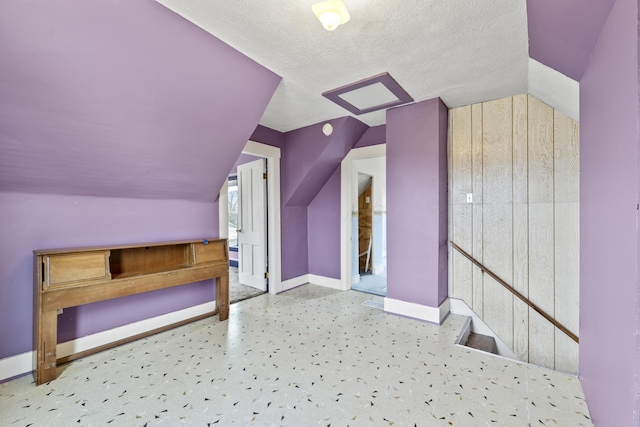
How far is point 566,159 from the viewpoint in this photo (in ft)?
8.35

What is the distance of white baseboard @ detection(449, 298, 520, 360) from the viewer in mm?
2869

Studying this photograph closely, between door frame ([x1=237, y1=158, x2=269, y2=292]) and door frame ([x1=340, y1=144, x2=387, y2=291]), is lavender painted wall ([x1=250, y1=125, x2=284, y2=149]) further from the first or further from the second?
door frame ([x1=340, y1=144, x2=387, y2=291])

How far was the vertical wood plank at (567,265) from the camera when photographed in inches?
98.9

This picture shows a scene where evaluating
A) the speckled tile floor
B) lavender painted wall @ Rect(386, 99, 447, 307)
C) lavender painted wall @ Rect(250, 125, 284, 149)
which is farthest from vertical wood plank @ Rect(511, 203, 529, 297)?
lavender painted wall @ Rect(250, 125, 284, 149)

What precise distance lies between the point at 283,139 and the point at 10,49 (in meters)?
2.89

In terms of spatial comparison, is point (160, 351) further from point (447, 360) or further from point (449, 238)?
point (449, 238)

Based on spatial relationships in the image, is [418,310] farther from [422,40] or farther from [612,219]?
[422,40]

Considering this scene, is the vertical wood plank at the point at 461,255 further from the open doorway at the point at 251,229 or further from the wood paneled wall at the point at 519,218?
the open doorway at the point at 251,229

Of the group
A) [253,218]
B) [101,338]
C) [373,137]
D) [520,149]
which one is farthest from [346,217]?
[101,338]

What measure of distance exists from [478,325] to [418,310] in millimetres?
739

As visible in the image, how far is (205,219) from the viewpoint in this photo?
10.1ft

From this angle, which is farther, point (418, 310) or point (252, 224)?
point (252, 224)

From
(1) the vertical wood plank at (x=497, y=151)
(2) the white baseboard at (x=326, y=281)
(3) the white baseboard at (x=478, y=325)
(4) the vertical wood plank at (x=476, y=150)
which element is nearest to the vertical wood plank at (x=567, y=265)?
(1) the vertical wood plank at (x=497, y=151)

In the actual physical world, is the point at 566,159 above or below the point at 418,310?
above
